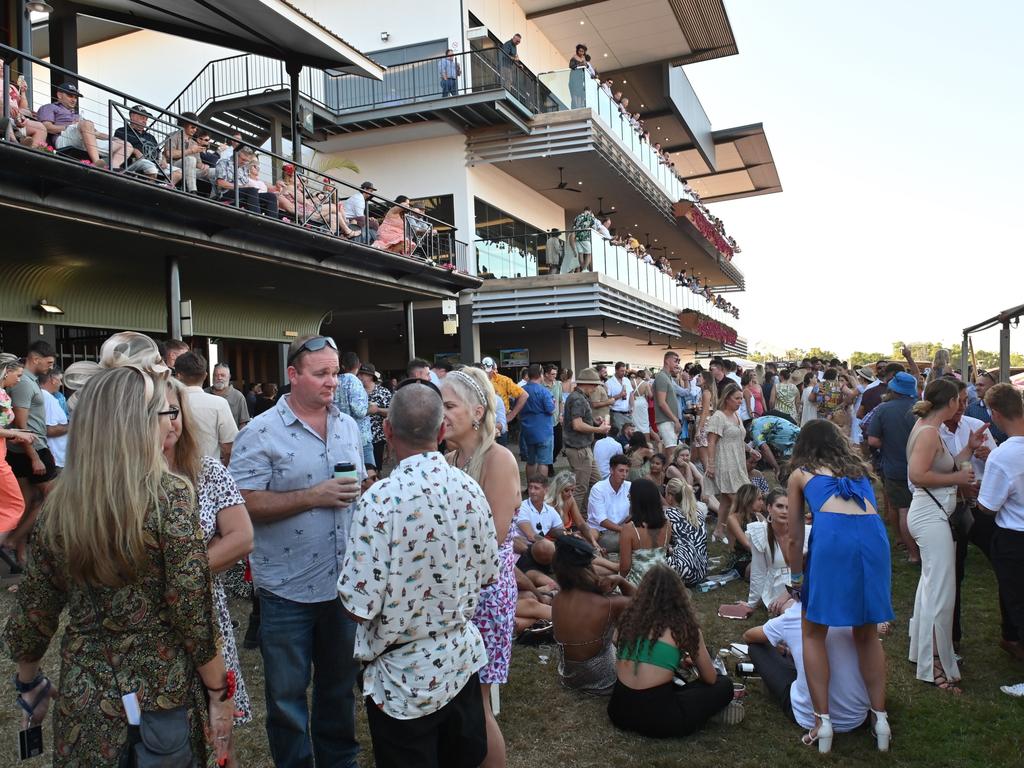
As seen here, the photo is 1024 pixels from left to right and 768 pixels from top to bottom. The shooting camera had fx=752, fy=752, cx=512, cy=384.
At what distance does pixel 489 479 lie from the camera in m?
3.45

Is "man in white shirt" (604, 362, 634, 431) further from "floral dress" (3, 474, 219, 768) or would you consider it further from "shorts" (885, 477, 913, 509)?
"floral dress" (3, 474, 219, 768)

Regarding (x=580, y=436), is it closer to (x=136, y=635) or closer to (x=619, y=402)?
(x=619, y=402)

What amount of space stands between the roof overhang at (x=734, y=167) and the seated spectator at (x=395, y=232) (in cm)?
2586

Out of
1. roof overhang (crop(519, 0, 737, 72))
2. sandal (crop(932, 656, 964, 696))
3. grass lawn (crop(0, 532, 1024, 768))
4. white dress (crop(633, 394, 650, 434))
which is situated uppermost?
roof overhang (crop(519, 0, 737, 72))

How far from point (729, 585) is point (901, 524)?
2.06 m

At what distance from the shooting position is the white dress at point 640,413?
44.8 feet

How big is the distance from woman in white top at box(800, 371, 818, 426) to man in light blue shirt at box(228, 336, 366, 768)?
12.0m

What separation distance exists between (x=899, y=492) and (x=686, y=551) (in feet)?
7.76

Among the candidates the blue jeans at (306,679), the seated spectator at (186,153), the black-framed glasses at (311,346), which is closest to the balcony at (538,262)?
the seated spectator at (186,153)

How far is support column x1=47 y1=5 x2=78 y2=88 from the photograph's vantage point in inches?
521

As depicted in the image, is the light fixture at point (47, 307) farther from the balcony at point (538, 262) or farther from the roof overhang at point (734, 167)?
the roof overhang at point (734, 167)

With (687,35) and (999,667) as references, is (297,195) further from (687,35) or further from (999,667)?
(687,35)

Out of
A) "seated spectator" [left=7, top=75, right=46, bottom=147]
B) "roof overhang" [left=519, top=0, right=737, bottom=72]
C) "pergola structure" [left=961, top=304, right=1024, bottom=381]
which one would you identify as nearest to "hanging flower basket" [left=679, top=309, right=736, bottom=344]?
"roof overhang" [left=519, top=0, right=737, bottom=72]

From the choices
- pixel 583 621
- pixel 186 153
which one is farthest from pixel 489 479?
pixel 186 153
